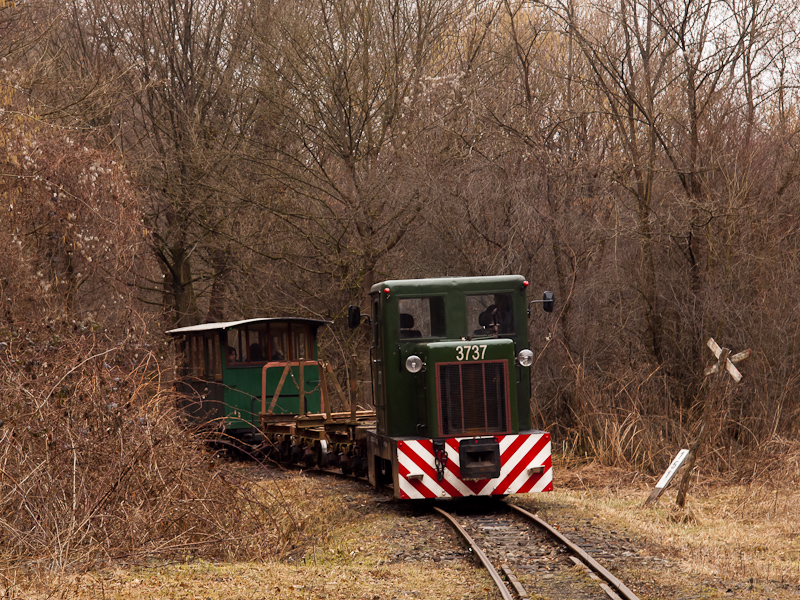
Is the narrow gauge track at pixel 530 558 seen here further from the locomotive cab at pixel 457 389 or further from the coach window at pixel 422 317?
the coach window at pixel 422 317

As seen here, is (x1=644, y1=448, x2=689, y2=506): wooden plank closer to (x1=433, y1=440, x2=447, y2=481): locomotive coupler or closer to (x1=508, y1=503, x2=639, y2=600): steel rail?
(x1=508, y1=503, x2=639, y2=600): steel rail

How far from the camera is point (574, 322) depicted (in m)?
16.5

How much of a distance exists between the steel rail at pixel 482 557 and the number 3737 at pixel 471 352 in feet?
5.84

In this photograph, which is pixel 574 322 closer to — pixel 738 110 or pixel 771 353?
pixel 771 353

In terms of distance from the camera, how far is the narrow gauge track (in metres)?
7.43

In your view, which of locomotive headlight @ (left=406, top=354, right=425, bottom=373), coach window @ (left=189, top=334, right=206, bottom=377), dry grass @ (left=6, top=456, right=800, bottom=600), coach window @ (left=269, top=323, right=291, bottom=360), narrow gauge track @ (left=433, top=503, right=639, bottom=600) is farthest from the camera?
coach window @ (left=189, top=334, right=206, bottom=377)

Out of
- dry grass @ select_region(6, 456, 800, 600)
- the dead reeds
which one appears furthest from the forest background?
dry grass @ select_region(6, 456, 800, 600)

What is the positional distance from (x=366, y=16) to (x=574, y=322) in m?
8.56

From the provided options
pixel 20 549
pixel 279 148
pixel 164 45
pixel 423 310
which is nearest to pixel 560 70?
pixel 279 148

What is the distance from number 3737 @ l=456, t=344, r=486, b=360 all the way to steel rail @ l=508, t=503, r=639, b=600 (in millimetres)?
1798

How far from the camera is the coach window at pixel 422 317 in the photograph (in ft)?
38.3

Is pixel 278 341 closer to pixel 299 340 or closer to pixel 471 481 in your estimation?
pixel 299 340

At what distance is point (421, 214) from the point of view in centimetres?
1950

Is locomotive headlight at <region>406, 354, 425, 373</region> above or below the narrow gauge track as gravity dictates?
above
